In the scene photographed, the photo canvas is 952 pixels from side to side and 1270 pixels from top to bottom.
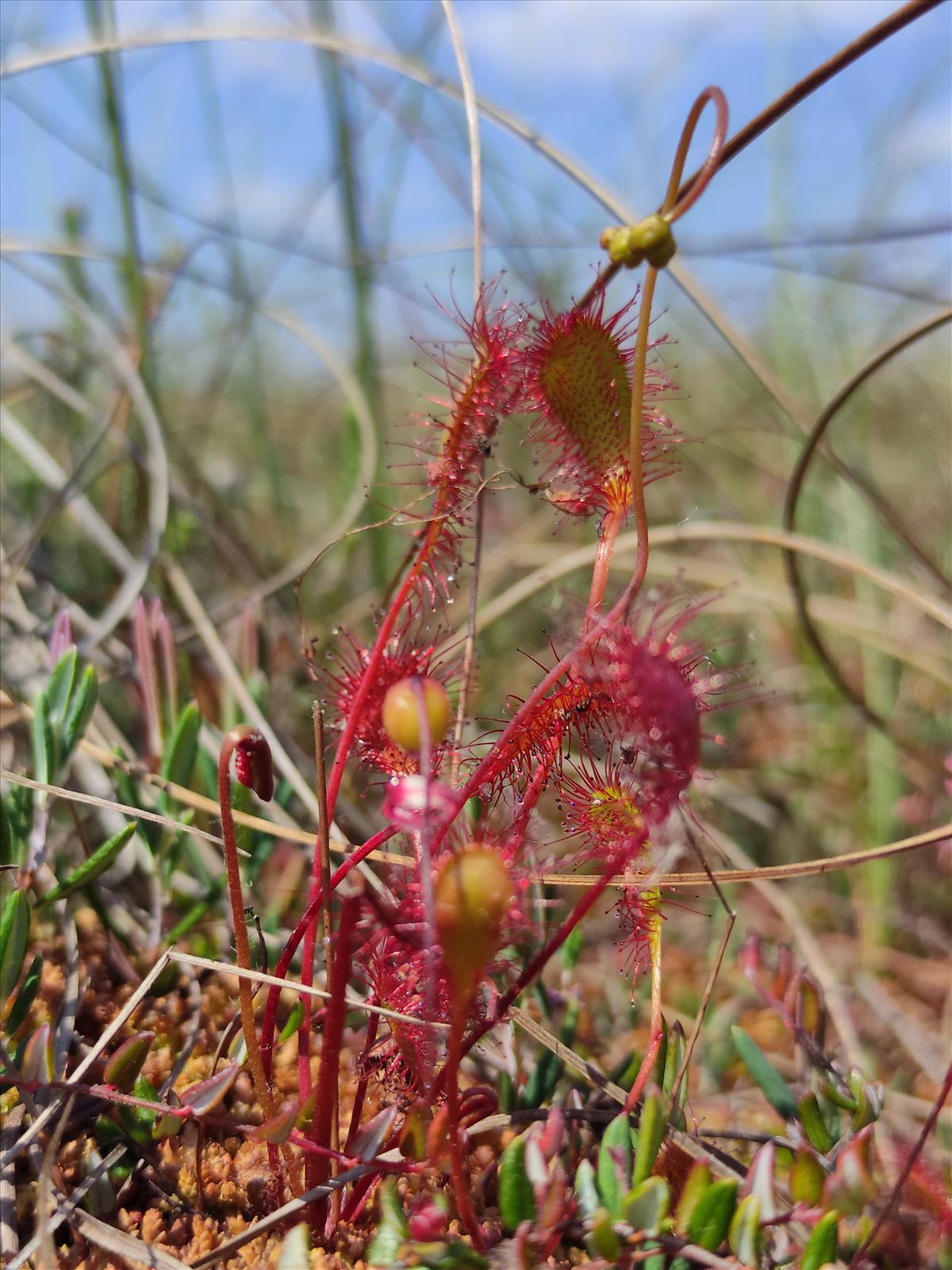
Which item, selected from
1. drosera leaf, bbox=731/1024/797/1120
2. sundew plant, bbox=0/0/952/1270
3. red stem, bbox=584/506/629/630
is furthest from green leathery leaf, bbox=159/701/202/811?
drosera leaf, bbox=731/1024/797/1120

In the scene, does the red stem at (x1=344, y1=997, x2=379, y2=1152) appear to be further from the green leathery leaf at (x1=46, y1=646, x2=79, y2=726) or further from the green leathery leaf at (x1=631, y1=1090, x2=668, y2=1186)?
the green leathery leaf at (x1=46, y1=646, x2=79, y2=726)

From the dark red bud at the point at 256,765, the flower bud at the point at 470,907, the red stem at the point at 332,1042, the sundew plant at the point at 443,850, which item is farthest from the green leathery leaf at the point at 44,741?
the flower bud at the point at 470,907

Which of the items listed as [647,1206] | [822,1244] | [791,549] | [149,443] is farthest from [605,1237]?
[149,443]

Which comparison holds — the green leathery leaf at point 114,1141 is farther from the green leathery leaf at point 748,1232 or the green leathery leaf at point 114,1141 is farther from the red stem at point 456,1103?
the green leathery leaf at point 748,1232

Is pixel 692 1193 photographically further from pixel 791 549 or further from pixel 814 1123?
pixel 791 549

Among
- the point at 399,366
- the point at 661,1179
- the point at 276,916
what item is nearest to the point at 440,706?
the point at 661,1179

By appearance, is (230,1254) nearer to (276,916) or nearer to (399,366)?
(276,916)
